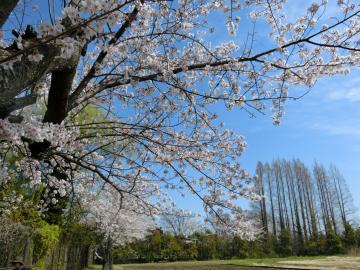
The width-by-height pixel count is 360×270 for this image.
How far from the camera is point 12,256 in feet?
27.2

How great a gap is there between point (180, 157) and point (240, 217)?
4.72 ft

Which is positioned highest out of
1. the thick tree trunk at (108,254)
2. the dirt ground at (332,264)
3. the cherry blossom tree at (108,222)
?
the cherry blossom tree at (108,222)

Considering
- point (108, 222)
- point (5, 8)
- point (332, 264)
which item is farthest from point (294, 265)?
point (5, 8)

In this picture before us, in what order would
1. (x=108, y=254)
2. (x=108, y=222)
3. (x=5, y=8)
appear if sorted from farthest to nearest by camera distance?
(x=108, y=254), (x=108, y=222), (x=5, y=8)

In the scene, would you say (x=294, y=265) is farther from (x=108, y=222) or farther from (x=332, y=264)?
(x=108, y=222)

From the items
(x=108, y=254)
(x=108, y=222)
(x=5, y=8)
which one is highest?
(x=108, y=222)

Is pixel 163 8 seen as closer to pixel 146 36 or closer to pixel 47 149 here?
pixel 146 36

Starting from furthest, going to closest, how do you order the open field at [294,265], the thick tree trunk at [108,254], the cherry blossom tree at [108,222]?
the thick tree trunk at [108,254] < the open field at [294,265] < the cherry blossom tree at [108,222]

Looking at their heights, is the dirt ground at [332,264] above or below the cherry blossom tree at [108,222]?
below

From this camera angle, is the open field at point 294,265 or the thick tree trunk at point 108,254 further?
the thick tree trunk at point 108,254

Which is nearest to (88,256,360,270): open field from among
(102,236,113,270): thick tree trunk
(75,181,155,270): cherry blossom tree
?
(75,181,155,270): cherry blossom tree

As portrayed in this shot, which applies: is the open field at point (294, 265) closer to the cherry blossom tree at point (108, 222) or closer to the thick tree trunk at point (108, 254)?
the cherry blossom tree at point (108, 222)

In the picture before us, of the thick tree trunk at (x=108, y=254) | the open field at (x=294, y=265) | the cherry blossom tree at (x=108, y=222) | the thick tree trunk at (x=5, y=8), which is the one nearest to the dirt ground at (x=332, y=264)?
the open field at (x=294, y=265)

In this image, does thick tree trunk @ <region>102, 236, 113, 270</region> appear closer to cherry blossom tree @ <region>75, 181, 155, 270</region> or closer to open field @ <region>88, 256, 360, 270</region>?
cherry blossom tree @ <region>75, 181, 155, 270</region>
